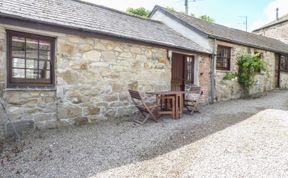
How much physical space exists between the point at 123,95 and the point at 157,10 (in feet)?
25.2

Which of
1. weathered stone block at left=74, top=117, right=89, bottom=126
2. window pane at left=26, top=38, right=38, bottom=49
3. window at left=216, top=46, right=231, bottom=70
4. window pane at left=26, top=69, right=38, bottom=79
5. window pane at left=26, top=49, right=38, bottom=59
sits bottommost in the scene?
weathered stone block at left=74, top=117, right=89, bottom=126

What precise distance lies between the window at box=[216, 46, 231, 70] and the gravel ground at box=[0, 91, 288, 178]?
5102mm

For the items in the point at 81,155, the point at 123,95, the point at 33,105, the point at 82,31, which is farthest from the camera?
the point at 123,95

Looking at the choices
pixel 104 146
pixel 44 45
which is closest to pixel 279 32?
pixel 44 45

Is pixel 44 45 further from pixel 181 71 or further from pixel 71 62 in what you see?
pixel 181 71

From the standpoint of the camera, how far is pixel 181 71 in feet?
31.0

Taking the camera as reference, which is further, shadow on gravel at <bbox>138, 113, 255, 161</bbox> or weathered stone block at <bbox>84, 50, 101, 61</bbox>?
weathered stone block at <bbox>84, 50, 101, 61</bbox>

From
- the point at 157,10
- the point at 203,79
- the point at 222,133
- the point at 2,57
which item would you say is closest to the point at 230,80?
the point at 203,79

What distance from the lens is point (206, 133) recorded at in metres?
5.23

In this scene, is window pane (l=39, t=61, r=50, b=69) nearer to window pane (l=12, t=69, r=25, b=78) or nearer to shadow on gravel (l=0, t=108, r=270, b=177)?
window pane (l=12, t=69, r=25, b=78)

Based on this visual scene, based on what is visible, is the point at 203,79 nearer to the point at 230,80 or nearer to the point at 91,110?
the point at 230,80

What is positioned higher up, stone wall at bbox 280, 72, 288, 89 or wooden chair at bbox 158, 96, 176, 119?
stone wall at bbox 280, 72, 288, 89

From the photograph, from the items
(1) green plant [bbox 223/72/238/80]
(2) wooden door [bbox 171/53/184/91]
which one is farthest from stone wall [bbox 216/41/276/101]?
(2) wooden door [bbox 171/53/184/91]

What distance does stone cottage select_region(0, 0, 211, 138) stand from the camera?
484 centimetres
